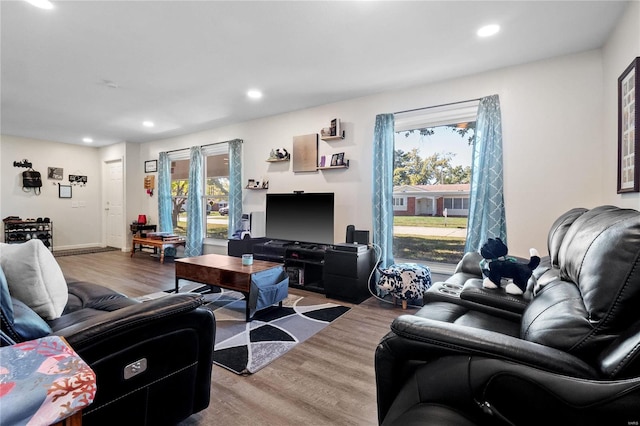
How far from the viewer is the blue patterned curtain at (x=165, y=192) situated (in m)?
6.12

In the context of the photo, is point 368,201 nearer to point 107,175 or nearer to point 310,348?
point 310,348

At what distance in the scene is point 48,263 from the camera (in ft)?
4.85

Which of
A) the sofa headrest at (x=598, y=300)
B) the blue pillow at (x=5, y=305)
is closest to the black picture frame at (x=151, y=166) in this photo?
the blue pillow at (x=5, y=305)

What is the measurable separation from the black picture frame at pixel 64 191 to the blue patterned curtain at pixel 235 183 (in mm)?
4646

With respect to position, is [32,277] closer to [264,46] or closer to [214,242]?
[264,46]

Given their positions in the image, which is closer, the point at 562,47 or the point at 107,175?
the point at 562,47

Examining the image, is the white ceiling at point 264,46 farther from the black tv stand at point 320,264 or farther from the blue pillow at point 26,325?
the blue pillow at point 26,325

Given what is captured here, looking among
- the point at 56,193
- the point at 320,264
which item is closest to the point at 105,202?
the point at 56,193

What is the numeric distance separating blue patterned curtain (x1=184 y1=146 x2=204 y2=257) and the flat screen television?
75.2 inches

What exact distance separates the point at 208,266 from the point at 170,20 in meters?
2.17

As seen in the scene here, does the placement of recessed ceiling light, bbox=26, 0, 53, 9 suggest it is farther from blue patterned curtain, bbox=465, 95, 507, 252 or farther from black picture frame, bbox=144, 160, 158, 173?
black picture frame, bbox=144, 160, 158, 173

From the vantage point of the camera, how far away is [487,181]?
300 centimetres

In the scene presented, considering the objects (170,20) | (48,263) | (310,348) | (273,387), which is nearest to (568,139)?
(310,348)

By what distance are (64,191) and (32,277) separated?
700cm
